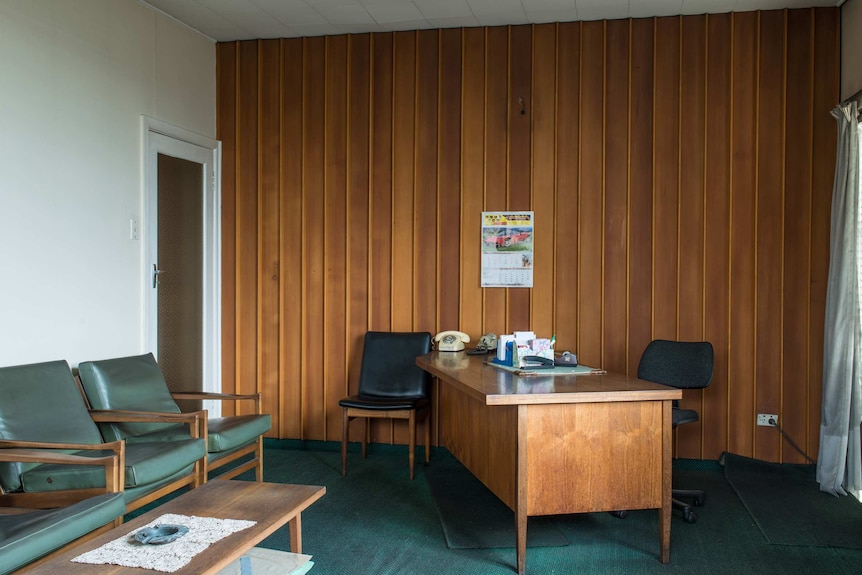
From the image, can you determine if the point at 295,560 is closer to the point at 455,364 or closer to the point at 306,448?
the point at 455,364

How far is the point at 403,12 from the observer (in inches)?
199

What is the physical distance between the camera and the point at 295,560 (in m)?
2.84

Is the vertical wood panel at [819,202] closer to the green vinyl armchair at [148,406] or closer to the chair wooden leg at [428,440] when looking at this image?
the chair wooden leg at [428,440]

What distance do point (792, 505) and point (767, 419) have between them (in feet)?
2.96

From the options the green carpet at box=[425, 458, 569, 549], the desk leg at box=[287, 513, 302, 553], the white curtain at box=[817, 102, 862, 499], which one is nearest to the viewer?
the desk leg at box=[287, 513, 302, 553]

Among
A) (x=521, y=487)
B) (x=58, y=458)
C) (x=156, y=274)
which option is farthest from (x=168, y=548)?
(x=156, y=274)

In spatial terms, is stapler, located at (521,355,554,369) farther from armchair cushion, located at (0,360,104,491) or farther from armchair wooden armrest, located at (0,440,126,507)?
armchair cushion, located at (0,360,104,491)

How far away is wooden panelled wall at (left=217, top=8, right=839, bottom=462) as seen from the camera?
194 inches

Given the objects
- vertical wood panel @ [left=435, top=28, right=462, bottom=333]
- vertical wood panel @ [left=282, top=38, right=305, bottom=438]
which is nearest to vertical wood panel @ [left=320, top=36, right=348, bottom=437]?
vertical wood panel @ [left=282, top=38, right=305, bottom=438]

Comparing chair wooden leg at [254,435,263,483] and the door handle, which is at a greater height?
the door handle

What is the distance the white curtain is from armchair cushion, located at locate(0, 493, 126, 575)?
392 cm

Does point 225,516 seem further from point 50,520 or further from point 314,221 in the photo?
point 314,221

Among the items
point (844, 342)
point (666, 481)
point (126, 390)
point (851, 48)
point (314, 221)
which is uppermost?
point (851, 48)

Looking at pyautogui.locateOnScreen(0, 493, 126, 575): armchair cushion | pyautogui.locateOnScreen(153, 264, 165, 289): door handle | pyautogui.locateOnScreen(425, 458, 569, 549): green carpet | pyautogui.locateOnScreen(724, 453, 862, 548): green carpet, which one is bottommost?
pyautogui.locateOnScreen(425, 458, 569, 549): green carpet
